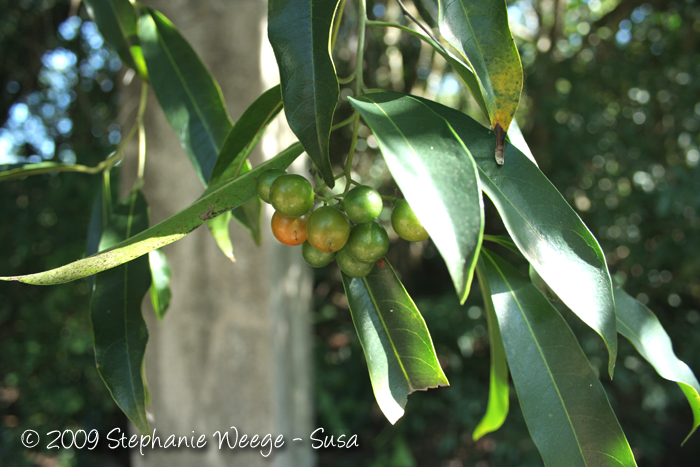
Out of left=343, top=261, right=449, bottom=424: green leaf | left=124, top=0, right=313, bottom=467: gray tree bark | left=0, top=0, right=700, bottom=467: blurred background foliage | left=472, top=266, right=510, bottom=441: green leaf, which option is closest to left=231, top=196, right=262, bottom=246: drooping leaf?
left=343, top=261, right=449, bottom=424: green leaf

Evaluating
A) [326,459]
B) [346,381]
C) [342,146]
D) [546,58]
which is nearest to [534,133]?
[546,58]

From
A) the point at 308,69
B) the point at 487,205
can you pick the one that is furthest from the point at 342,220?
the point at 487,205

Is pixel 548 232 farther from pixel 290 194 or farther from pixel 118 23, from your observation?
pixel 118 23

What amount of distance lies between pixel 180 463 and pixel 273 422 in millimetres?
428

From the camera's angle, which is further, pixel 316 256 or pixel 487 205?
pixel 487 205

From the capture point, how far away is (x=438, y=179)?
33 cm

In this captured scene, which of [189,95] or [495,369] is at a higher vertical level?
[189,95]

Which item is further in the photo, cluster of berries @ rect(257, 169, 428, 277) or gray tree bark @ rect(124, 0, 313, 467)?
gray tree bark @ rect(124, 0, 313, 467)

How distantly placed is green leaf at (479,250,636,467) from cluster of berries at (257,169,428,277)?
7.3 inches

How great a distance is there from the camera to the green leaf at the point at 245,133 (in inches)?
21.3

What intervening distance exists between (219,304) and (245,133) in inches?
54.9

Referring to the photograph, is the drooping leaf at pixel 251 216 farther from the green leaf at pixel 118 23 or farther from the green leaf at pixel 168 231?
the green leaf at pixel 118 23

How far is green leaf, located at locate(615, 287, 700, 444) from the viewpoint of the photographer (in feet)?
1.87

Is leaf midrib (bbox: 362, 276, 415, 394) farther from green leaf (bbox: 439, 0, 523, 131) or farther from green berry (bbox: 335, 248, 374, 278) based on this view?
green leaf (bbox: 439, 0, 523, 131)
